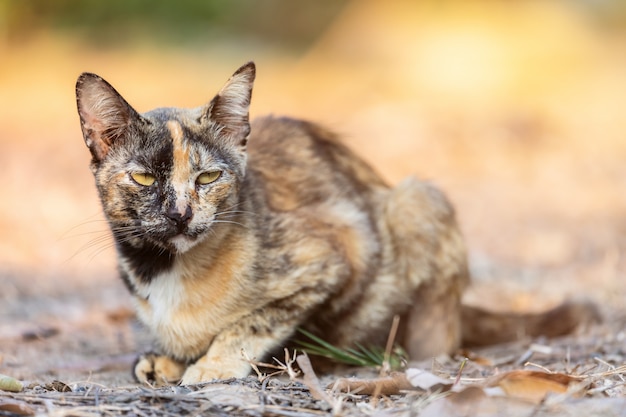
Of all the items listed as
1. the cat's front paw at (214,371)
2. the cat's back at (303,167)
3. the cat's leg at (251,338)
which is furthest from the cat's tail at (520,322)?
the cat's front paw at (214,371)

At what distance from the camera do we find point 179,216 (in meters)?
3.43

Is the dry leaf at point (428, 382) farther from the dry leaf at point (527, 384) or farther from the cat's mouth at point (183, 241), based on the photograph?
the cat's mouth at point (183, 241)

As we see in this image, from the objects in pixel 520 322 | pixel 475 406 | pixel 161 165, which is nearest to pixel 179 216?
pixel 161 165

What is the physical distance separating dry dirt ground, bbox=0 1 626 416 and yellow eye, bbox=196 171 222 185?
0.68 meters

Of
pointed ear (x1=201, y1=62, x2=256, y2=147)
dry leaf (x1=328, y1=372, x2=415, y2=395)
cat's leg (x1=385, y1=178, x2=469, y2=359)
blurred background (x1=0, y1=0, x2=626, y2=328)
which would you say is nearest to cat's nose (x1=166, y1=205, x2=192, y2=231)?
pointed ear (x1=201, y1=62, x2=256, y2=147)

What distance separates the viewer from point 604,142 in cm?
1090

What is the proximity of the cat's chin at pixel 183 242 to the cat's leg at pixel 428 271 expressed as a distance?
1.46 m

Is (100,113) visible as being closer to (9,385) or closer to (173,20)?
(9,385)

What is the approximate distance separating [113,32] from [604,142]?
9.49 metres

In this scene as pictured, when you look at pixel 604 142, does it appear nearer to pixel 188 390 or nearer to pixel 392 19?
pixel 392 19

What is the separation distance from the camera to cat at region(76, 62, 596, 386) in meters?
3.61

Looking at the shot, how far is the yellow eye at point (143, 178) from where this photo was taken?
3.55m

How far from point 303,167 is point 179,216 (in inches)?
54.0

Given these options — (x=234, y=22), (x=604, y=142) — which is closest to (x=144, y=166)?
(x=604, y=142)
